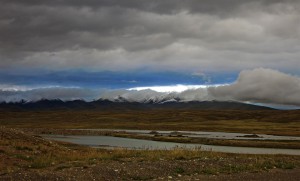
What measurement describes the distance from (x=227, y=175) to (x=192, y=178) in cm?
270

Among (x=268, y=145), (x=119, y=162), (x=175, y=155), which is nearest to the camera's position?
(x=119, y=162)

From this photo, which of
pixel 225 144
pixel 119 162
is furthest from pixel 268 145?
pixel 119 162

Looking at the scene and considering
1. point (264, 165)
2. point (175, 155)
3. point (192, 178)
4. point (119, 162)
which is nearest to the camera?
point (192, 178)

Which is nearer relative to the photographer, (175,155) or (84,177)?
(84,177)

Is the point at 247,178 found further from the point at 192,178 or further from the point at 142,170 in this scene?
the point at 142,170

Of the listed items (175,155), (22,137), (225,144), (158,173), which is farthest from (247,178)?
(225,144)

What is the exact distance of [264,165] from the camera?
26938 millimetres

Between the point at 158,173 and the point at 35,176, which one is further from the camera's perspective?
the point at 158,173

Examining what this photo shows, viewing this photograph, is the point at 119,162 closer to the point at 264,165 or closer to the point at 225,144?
the point at 264,165

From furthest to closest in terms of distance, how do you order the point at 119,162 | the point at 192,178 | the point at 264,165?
the point at 264,165 → the point at 119,162 → the point at 192,178

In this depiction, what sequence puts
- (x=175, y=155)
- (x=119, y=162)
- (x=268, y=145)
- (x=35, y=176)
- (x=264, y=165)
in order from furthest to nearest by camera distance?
(x=268, y=145) < (x=175, y=155) < (x=264, y=165) < (x=119, y=162) < (x=35, y=176)

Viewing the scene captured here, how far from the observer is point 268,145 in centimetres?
8000

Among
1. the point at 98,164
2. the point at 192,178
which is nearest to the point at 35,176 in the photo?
the point at 98,164

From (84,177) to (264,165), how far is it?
1304cm
